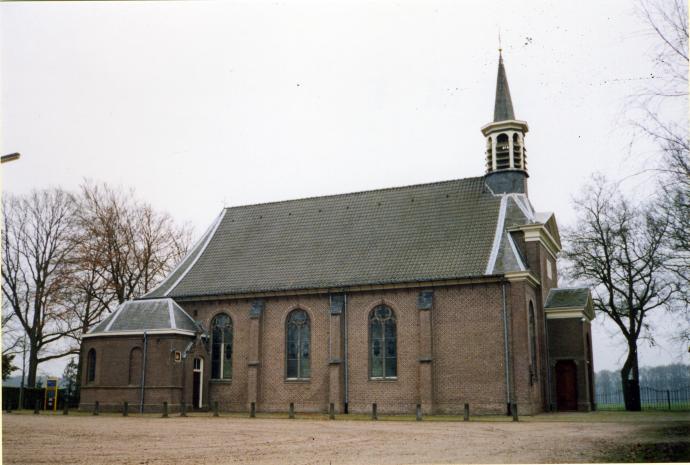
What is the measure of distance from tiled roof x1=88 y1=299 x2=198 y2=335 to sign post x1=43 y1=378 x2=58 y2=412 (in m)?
3.52

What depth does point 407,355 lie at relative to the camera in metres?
32.4

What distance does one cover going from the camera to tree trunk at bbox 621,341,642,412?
36031 millimetres

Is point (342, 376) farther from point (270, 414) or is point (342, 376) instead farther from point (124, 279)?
point (124, 279)

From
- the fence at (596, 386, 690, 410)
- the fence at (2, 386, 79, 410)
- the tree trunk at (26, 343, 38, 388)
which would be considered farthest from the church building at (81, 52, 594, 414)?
the tree trunk at (26, 343, 38, 388)

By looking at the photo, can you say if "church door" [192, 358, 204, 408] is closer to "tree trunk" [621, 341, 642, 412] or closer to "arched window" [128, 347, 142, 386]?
"arched window" [128, 347, 142, 386]

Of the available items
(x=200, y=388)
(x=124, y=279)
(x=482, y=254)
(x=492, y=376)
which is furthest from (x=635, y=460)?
(x=124, y=279)

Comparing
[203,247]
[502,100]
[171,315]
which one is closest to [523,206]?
[502,100]

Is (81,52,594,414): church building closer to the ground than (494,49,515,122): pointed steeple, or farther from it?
closer to the ground

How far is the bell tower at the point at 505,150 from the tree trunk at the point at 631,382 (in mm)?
10850

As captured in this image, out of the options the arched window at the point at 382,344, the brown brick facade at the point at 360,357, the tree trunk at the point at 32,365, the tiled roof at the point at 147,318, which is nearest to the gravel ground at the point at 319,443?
the brown brick facade at the point at 360,357

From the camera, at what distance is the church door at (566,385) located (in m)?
33.7

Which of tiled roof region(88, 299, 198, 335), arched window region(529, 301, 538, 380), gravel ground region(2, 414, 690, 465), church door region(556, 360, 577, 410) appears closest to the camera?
gravel ground region(2, 414, 690, 465)

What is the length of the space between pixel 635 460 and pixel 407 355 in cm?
1869

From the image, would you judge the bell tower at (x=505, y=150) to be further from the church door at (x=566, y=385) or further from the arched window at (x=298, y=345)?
the arched window at (x=298, y=345)
